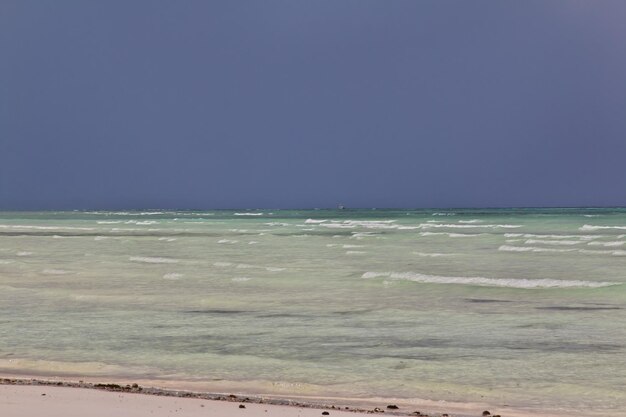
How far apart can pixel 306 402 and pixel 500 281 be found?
1479 cm

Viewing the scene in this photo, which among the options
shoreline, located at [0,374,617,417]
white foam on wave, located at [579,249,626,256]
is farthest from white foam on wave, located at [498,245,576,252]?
shoreline, located at [0,374,617,417]

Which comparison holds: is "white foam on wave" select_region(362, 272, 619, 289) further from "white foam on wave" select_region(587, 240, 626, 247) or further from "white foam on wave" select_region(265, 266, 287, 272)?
"white foam on wave" select_region(587, 240, 626, 247)

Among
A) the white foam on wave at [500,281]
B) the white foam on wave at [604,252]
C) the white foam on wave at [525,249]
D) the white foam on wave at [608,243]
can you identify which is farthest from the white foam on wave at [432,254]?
the white foam on wave at [608,243]

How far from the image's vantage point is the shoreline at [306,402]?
24.3ft

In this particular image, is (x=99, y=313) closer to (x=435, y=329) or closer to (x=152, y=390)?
(x=435, y=329)

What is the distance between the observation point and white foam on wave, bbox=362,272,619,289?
20594 millimetres

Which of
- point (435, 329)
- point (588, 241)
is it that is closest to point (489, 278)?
point (435, 329)

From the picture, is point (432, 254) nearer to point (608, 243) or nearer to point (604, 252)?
point (604, 252)

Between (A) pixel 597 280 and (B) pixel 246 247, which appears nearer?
(A) pixel 597 280

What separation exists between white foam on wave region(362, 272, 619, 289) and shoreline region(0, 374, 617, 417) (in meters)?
12.9

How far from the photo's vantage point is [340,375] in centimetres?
936

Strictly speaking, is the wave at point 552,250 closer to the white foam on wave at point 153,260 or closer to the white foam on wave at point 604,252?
the white foam on wave at point 604,252

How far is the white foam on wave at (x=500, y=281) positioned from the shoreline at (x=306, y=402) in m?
12.9

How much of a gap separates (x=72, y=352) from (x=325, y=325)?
4242 mm
